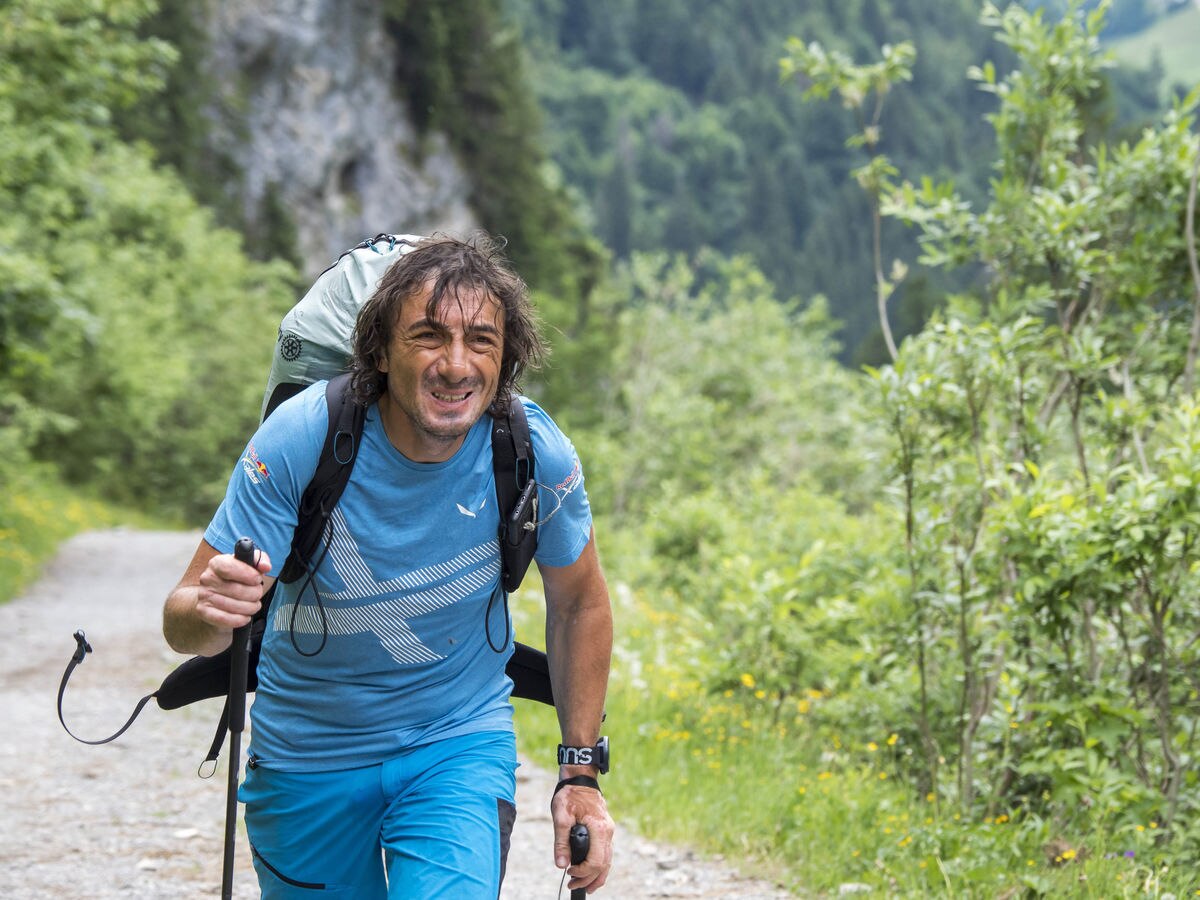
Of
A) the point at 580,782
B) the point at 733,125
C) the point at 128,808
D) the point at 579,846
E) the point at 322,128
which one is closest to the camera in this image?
the point at 579,846

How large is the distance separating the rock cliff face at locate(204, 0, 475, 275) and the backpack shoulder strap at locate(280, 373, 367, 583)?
48260 millimetres

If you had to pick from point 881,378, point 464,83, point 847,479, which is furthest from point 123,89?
point 464,83

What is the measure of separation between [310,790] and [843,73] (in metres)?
4.93

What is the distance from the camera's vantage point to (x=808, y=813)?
227 inches

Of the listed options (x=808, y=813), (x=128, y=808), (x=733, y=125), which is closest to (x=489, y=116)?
(x=128, y=808)

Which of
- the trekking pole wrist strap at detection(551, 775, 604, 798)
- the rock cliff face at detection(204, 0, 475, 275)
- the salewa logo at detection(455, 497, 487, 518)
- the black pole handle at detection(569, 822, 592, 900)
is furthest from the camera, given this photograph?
the rock cliff face at detection(204, 0, 475, 275)

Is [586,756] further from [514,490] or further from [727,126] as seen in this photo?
[727,126]

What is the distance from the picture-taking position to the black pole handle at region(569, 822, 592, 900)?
3.12 m

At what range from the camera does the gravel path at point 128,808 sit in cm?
557

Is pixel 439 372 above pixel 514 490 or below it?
above

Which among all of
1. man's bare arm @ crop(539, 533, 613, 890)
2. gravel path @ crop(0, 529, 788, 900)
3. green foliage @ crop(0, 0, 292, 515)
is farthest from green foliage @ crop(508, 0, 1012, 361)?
man's bare arm @ crop(539, 533, 613, 890)

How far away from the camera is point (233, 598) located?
264 centimetres

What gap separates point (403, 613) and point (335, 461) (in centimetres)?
37

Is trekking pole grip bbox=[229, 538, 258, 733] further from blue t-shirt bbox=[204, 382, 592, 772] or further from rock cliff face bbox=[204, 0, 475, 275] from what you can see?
rock cliff face bbox=[204, 0, 475, 275]
